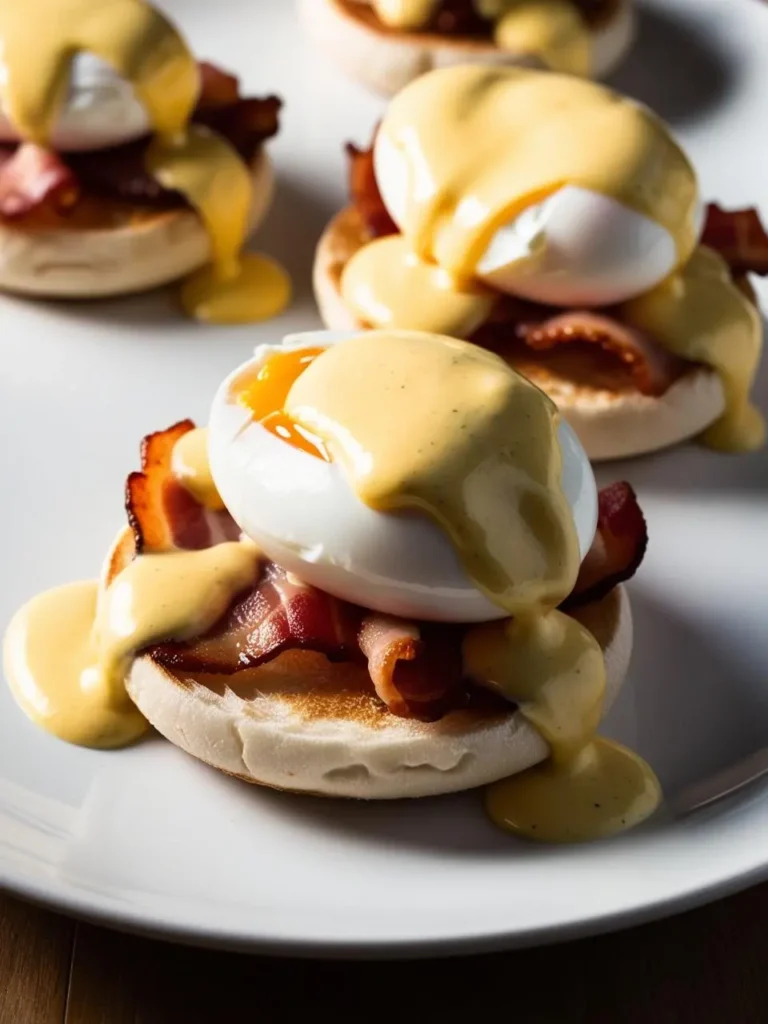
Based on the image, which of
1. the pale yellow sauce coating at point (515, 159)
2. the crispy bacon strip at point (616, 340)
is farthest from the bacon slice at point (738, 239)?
the crispy bacon strip at point (616, 340)

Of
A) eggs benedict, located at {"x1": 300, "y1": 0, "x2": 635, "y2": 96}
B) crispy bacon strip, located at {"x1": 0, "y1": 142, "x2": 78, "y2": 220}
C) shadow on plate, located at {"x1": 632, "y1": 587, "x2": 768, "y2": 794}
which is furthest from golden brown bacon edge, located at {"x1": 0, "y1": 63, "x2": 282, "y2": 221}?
shadow on plate, located at {"x1": 632, "y1": 587, "x2": 768, "y2": 794}

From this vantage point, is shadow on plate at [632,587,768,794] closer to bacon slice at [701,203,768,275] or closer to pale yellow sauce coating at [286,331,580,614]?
pale yellow sauce coating at [286,331,580,614]

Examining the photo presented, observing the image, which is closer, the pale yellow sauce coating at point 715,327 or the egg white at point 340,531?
the egg white at point 340,531

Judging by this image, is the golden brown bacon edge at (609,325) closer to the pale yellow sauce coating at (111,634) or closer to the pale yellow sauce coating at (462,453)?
the pale yellow sauce coating at (462,453)

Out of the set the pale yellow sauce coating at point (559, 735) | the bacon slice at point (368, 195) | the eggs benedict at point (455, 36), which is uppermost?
the eggs benedict at point (455, 36)

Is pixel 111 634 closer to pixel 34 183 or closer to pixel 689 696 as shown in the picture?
pixel 689 696

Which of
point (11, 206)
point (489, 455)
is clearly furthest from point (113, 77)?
point (489, 455)
